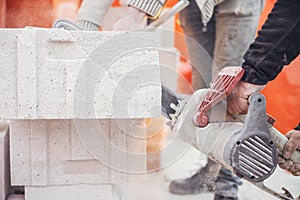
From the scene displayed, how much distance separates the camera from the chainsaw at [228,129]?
1.13 meters

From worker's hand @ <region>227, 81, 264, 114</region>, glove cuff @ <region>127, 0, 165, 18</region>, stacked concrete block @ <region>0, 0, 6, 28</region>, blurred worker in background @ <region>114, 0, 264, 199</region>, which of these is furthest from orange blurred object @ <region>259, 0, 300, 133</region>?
stacked concrete block @ <region>0, 0, 6, 28</region>

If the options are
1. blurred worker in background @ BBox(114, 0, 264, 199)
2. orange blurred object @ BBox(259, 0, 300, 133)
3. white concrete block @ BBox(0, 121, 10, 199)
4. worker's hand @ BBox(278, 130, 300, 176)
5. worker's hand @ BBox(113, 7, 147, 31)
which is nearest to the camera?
worker's hand @ BBox(278, 130, 300, 176)

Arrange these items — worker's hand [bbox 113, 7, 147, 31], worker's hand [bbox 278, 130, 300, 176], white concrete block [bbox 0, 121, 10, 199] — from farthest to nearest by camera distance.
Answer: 1. worker's hand [bbox 113, 7, 147, 31]
2. white concrete block [bbox 0, 121, 10, 199]
3. worker's hand [bbox 278, 130, 300, 176]

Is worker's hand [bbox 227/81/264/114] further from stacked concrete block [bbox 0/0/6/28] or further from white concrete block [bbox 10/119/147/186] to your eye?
stacked concrete block [bbox 0/0/6/28]

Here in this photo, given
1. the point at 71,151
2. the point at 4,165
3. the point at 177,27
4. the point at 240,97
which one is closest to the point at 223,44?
the point at 240,97

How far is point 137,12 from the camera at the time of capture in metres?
1.56

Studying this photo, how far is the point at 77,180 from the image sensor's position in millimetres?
1419

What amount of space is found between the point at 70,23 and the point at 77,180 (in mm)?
A: 469

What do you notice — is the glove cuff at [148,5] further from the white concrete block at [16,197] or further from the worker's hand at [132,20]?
the white concrete block at [16,197]

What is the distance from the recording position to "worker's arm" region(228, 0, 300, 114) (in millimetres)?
1144

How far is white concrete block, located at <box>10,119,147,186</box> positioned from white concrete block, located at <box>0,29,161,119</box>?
6.5 inches

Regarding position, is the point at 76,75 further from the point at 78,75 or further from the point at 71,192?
the point at 71,192

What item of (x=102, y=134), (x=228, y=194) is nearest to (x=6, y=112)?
(x=102, y=134)

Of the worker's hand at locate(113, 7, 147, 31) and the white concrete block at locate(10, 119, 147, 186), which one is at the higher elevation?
the worker's hand at locate(113, 7, 147, 31)
